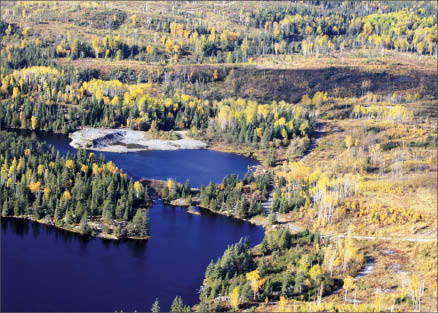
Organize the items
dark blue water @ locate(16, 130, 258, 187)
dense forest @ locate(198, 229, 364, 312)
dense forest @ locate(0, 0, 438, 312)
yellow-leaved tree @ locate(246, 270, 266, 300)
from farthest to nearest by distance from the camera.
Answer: dark blue water @ locate(16, 130, 258, 187)
dense forest @ locate(0, 0, 438, 312)
yellow-leaved tree @ locate(246, 270, 266, 300)
dense forest @ locate(198, 229, 364, 312)

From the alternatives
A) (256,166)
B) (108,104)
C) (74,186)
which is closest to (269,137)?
(256,166)

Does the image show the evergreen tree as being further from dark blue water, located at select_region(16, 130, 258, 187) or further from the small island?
the small island

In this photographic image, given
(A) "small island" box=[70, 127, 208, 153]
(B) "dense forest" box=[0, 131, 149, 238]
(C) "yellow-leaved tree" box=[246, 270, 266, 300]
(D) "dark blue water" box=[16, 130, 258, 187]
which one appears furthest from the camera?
(A) "small island" box=[70, 127, 208, 153]

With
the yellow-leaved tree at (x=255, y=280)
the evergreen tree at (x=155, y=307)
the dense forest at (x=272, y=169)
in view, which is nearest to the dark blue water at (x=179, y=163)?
the dense forest at (x=272, y=169)

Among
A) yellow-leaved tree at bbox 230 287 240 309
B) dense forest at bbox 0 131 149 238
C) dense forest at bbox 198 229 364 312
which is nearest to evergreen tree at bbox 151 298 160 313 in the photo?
dense forest at bbox 198 229 364 312

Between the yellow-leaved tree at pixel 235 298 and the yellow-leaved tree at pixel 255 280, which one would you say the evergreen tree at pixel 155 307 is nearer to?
the yellow-leaved tree at pixel 235 298

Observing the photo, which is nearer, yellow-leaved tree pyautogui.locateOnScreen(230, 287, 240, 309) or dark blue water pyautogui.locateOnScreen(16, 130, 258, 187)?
yellow-leaved tree pyautogui.locateOnScreen(230, 287, 240, 309)

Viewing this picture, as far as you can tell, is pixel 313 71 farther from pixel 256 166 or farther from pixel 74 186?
pixel 74 186

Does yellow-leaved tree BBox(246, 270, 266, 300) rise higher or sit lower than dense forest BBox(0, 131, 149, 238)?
lower
